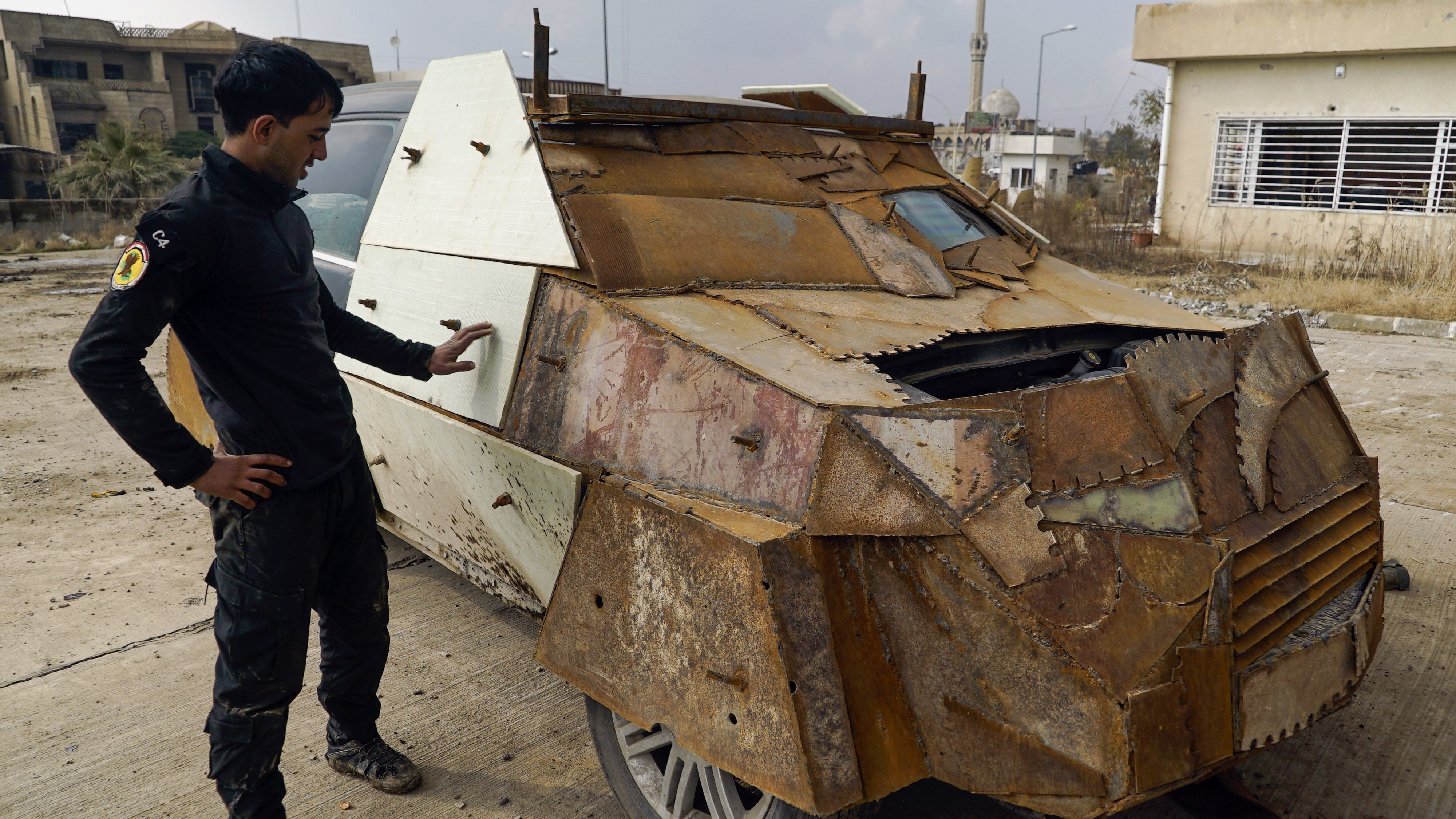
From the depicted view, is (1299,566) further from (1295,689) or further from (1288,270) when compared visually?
(1288,270)

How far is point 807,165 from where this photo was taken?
3.31m

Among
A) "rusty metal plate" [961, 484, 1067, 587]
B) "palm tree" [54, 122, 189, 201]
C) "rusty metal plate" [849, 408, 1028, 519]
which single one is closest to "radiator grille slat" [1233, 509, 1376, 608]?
"rusty metal plate" [961, 484, 1067, 587]

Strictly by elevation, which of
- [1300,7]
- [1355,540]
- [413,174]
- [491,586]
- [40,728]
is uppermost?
[1300,7]

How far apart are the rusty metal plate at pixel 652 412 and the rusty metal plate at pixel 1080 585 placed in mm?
471

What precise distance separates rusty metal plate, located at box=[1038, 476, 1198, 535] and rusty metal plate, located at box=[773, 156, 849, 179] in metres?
1.70

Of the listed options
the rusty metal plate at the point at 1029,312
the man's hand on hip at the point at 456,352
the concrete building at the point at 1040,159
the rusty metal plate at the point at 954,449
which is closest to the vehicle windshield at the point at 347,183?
the man's hand on hip at the point at 456,352

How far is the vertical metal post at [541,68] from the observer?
271 cm

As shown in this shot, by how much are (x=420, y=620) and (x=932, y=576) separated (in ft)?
7.57

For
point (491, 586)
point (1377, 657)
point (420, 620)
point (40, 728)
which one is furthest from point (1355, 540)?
point (40, 728)

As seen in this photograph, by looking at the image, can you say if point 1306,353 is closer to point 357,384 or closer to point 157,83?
point 357,384

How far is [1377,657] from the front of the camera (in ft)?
10.3

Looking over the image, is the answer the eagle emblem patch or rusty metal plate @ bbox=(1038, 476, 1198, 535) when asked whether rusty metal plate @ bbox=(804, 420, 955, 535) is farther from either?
the eagle emblem patch

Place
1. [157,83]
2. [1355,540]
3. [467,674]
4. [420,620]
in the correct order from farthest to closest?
[157,83] → [420,620] → [467,674] → [1355,540]

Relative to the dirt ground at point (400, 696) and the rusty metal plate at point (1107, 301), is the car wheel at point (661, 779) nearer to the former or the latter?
the dirt ground at point (400, 696)
